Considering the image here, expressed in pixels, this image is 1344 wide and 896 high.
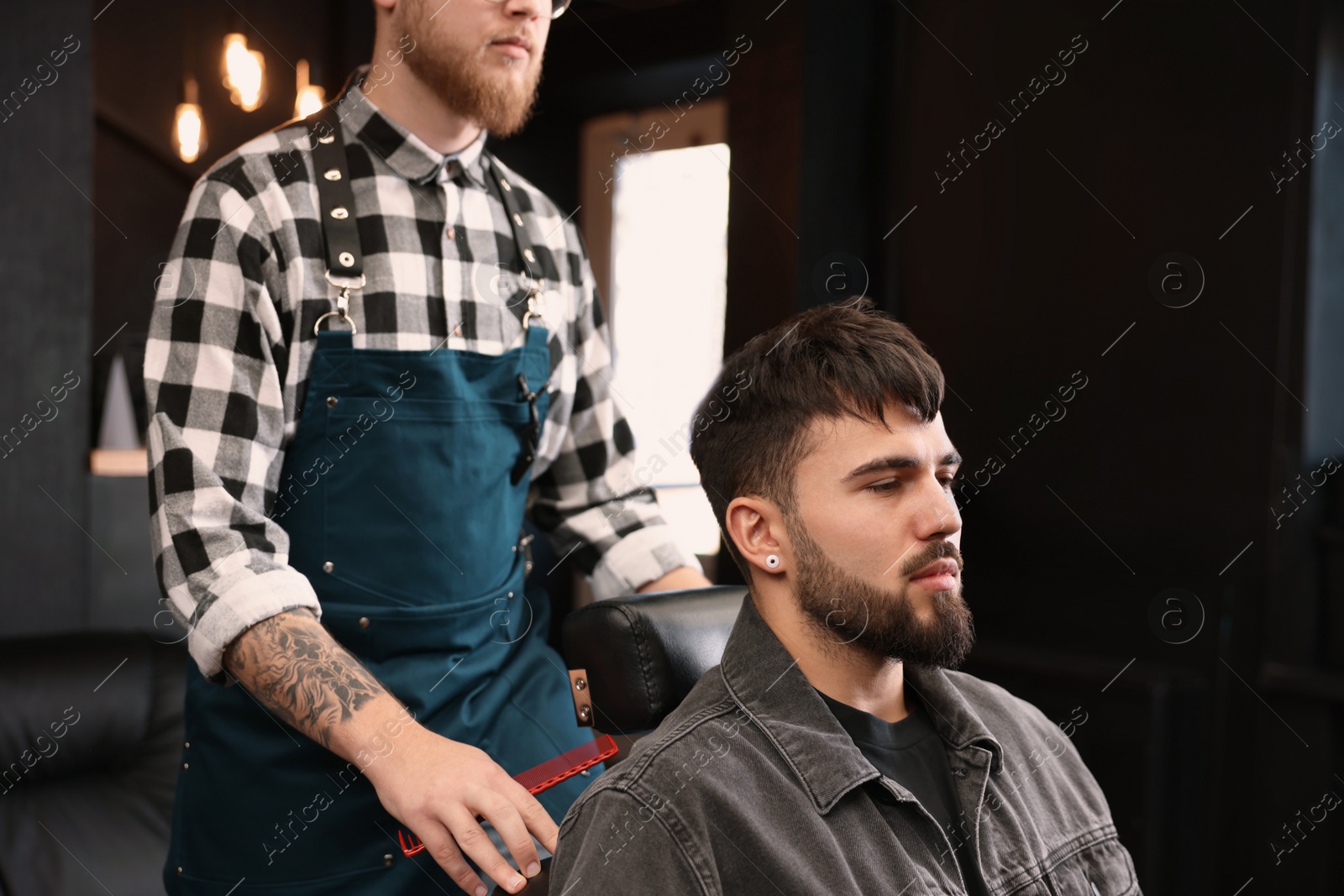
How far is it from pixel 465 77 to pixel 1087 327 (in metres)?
2.34

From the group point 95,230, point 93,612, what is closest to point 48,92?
point 93,612

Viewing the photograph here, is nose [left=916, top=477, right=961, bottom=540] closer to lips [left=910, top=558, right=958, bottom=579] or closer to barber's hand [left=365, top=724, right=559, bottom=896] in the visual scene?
lips [left=910, top=558, right=958, bottom=579]

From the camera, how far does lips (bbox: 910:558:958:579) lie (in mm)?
1278

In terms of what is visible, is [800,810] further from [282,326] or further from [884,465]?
[282,326]

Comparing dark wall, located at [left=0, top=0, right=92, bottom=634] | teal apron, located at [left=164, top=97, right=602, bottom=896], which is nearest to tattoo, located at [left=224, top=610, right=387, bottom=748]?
teal apron, located at [left=164, top=97, right=602, bottom=896]

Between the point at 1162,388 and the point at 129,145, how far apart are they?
432 cm

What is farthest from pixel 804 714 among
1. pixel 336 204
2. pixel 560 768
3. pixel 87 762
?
pixel 87 762

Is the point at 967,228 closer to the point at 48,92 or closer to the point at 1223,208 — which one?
the point at 1223,208

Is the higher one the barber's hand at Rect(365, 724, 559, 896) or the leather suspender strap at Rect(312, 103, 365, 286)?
the leather suspender strap at Rect(312, 103, 365, 286)

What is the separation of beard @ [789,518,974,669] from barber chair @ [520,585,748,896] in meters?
0.14

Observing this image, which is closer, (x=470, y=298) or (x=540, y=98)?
(x=470, y=298)

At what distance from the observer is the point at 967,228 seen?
358 cm

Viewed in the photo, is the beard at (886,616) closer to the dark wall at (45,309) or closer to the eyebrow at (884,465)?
the eyebrow at (884,465)

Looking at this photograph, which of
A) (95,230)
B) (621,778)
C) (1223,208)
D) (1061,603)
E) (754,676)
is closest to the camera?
(621,778)
